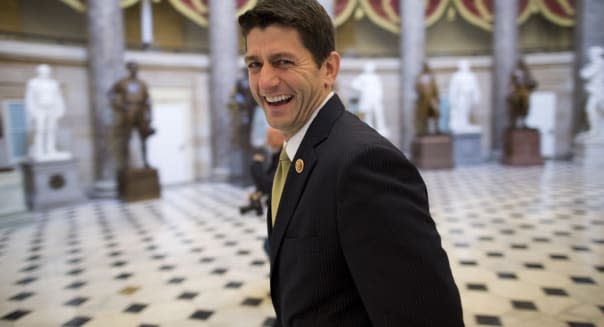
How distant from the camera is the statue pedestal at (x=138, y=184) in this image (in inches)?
390

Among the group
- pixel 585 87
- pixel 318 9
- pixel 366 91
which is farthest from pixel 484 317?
pixel 585 87

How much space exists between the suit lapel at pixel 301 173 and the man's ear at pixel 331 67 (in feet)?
0.21

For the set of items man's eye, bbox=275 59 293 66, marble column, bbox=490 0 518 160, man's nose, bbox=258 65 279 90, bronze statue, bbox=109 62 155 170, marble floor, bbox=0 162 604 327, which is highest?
marble column, bbox=490 0 518 160

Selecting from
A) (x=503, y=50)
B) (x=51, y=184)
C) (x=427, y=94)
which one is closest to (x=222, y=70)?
(x=51, y=184)

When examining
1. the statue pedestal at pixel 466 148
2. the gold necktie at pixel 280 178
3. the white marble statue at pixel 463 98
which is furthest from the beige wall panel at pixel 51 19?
the gold necktie at pixel 280 178

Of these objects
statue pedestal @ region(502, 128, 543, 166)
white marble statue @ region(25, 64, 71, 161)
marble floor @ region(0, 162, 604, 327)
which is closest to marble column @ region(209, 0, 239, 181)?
marble floor @ region(0, 162, 604, 327)

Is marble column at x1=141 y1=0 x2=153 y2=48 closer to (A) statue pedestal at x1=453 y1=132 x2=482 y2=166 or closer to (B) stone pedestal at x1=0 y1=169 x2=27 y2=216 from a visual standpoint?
(B) stone pedestal at x1=0 y1=169 x2=27 y2=216

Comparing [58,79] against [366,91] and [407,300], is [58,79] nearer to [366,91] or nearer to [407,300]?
[366,91]

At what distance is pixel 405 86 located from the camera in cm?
1441

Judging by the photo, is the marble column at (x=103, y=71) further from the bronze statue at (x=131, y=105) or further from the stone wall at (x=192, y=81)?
the stone wall at (x=192, y=81)

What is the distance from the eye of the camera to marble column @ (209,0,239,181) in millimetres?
12227

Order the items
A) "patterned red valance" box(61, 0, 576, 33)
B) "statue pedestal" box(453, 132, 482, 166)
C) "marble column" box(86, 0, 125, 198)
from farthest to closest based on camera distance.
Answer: "patterned red valance" box(61, 0, 576, 33) → "statue pedestal" box(453, 132, 482, 166) → "marble column" box(86, 0, 125, 198)

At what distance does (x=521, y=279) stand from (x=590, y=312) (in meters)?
0.88

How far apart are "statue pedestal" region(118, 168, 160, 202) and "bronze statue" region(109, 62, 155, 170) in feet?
0.76
